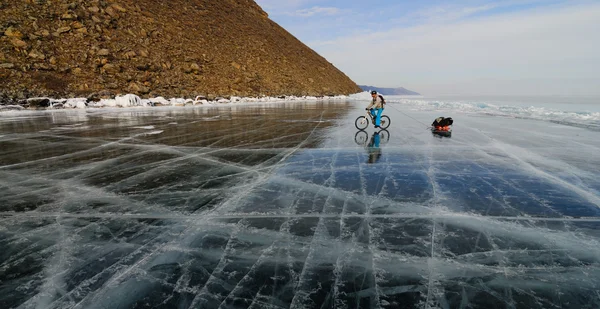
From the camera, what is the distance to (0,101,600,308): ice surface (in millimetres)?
2387

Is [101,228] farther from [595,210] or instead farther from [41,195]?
[595,210]

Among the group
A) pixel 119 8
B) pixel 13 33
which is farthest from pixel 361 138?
pixel 119 8

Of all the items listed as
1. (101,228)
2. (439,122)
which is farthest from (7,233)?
(439,122)

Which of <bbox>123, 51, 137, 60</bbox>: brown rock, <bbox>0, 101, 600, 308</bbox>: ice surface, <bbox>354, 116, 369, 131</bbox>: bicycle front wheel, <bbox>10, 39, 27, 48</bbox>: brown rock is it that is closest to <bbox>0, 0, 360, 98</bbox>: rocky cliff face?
<bbox>123, 51, 137, 60</bbox>: brown rock

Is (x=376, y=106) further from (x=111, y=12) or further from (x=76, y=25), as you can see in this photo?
(x=111, y=12)

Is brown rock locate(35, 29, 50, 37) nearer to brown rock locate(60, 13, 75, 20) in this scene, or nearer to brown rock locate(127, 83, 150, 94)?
brown rock locate(60, 13, 75, 20)

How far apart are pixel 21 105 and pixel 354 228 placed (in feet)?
90.7

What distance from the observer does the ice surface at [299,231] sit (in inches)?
94.0

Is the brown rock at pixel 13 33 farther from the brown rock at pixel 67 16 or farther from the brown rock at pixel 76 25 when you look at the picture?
the brown rock at pixel 67 16

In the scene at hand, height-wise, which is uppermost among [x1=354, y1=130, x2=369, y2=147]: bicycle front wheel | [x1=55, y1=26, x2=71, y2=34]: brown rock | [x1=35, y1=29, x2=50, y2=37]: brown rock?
[x1=55, y1=26, x2=71, y2=34]: brown rock

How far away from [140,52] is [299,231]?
4085cm

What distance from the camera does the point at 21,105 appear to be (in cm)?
2148

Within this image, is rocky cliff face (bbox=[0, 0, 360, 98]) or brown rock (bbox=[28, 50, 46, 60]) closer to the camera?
rocky cliff face (bbox=[0, 0, 360, 98])

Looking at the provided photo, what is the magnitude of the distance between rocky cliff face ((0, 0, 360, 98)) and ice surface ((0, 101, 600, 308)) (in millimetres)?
25819
